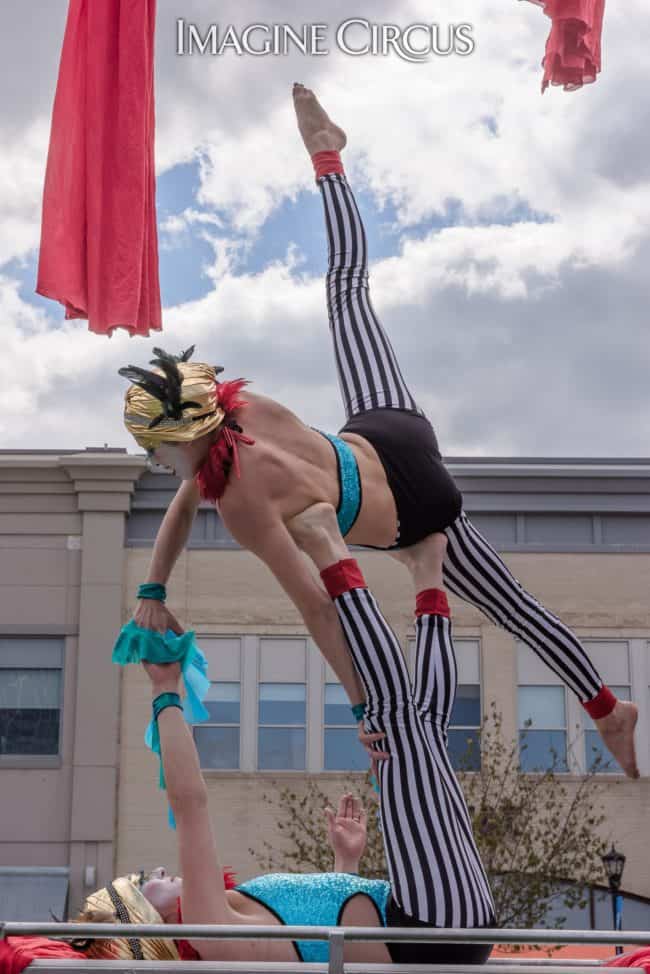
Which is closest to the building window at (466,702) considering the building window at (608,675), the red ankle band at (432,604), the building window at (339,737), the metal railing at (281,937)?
the building window at (339,737)

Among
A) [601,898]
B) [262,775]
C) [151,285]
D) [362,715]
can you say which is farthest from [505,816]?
[362,715]

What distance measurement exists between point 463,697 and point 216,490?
17.5m

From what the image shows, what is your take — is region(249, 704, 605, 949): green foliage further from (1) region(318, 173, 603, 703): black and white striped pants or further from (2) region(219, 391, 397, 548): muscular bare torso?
(2) region(219, 391, 397, 548): muscular bare torso

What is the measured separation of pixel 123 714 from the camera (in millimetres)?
21219

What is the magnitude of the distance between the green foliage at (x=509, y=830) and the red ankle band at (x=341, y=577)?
466 inches

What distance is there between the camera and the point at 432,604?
4473 mm

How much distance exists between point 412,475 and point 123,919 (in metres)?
1.75

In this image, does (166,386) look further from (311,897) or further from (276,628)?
(276,628)

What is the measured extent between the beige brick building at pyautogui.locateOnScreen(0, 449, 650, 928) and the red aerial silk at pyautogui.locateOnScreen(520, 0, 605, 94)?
45.6 feet

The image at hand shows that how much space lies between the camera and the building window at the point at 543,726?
20891mm

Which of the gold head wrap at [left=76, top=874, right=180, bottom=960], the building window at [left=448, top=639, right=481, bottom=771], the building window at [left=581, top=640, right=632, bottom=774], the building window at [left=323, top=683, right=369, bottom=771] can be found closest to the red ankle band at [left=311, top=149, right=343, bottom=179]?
the gold head wrap at [left=76, top=874, right=180, bottom=960]

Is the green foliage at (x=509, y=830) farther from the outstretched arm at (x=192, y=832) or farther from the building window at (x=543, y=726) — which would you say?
the outstretched arm at (x=192, y=832)

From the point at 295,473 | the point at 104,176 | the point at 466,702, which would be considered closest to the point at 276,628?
the point at 466,702

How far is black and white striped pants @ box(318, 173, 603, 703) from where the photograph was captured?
192 inches
